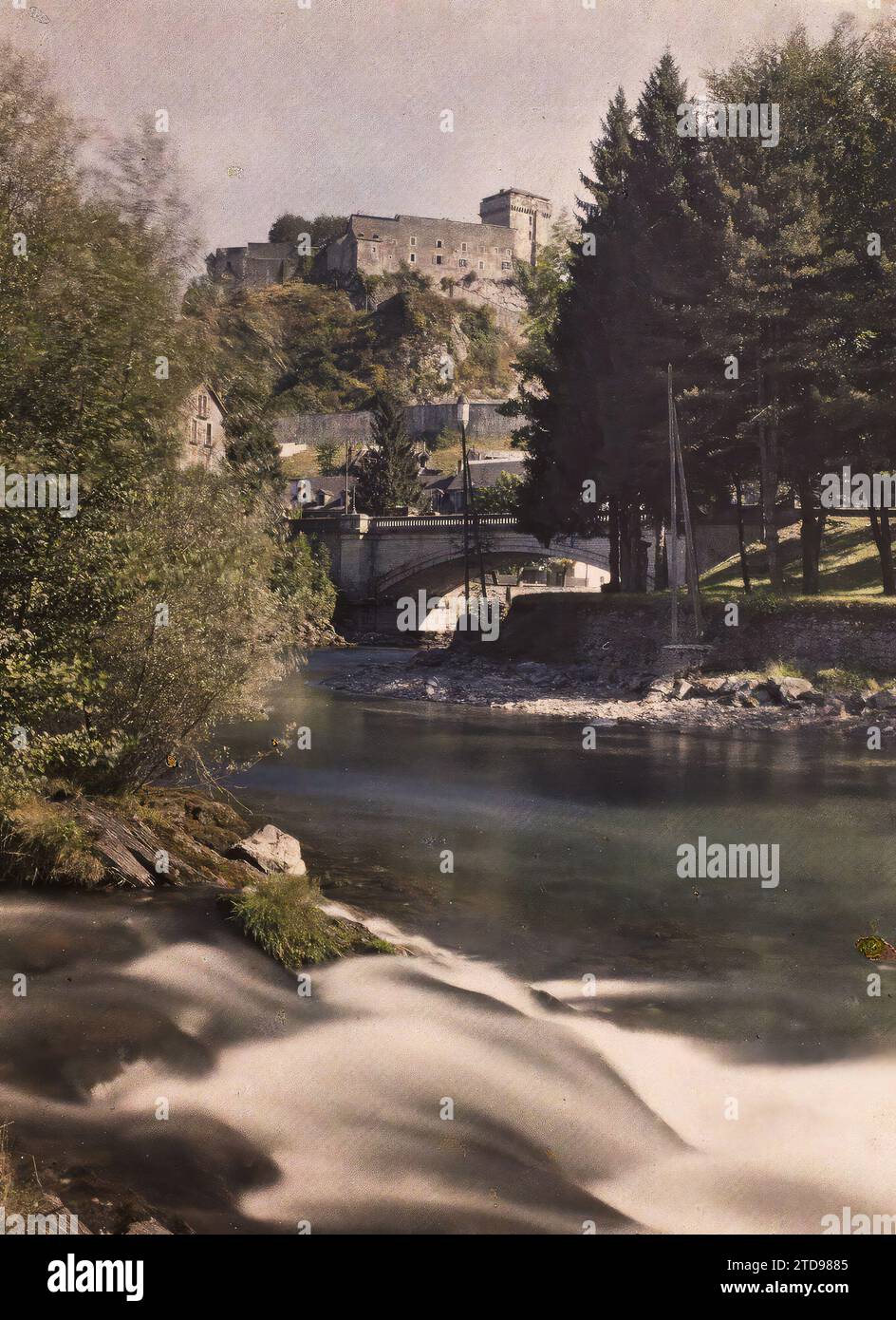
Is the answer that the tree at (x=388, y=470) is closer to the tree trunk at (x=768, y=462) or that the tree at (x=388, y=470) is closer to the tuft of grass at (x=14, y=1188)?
the tree trunk at (x=768, y=462)

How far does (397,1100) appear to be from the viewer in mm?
11320

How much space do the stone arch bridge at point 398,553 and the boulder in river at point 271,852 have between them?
62.5m

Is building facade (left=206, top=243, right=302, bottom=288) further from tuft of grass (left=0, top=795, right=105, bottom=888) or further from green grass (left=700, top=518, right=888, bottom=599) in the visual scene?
tuft of grass (left=0, top=795, right=105, bottom=888)

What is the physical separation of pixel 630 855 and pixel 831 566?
114 feet

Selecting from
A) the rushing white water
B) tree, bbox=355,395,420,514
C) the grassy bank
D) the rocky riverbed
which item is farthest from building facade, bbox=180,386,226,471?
tree, bbox=355,395,420,514

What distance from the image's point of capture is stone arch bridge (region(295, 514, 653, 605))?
3263 inches

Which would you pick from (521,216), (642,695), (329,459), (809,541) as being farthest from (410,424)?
(642,695)

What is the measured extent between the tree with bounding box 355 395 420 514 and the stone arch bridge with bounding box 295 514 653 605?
14.6m

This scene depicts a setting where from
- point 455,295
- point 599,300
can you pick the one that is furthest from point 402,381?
point 599,300

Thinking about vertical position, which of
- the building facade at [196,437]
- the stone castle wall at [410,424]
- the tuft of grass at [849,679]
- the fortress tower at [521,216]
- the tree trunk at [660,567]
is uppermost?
the fortress tower at [521,216]

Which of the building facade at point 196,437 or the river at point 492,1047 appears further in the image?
the building facade at point 196,437

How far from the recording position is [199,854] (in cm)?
1770

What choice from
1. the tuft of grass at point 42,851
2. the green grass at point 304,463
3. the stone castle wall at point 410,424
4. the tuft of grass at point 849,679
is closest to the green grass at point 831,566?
the tuft of grass at point 849,679

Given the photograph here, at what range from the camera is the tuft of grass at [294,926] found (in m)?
14.4
